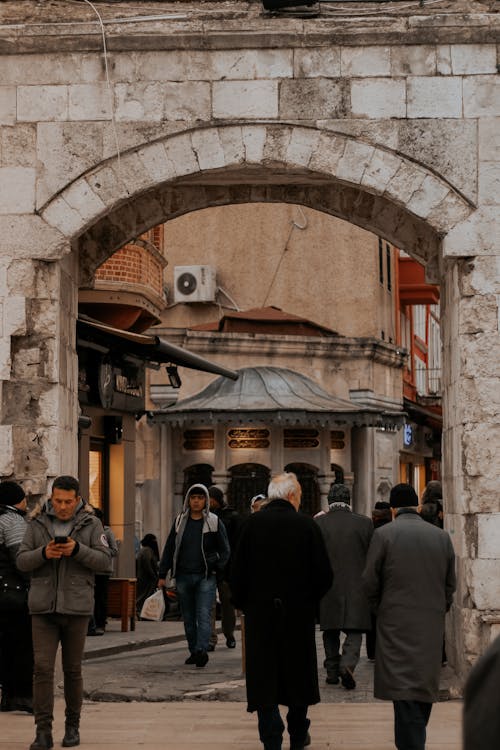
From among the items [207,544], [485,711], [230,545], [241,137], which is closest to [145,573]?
[230,545]

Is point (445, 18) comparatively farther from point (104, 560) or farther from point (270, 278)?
point (270, 278)

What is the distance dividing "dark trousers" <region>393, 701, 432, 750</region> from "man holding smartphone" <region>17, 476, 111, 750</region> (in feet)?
6.10

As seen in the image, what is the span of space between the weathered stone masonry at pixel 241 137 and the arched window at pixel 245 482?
1430 centimetres

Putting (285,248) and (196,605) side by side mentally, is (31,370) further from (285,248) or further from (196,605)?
(285,248)

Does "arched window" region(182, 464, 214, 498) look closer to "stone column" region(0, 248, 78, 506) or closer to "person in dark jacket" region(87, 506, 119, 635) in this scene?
"person in dark jacket" region(87, 506, 119, 635)

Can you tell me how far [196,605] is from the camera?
1123 centimetres

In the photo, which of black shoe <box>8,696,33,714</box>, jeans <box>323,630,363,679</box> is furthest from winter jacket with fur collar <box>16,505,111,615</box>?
jeans <box>323,630,363,679</box>

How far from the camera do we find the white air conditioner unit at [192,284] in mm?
27031

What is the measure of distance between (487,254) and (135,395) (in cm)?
801

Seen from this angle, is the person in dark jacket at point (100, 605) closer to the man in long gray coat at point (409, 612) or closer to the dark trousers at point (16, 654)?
the dark trousers at point (16, 654)

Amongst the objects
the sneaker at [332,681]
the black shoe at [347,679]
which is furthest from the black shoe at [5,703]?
the sneaker at [332,681]

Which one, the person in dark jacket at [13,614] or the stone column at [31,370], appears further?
the stone column at [31,370]

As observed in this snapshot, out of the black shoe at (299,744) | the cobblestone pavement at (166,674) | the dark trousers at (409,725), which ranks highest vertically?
the dark trousers at (409,725)

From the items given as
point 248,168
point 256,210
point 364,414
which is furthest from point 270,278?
point 248,168
